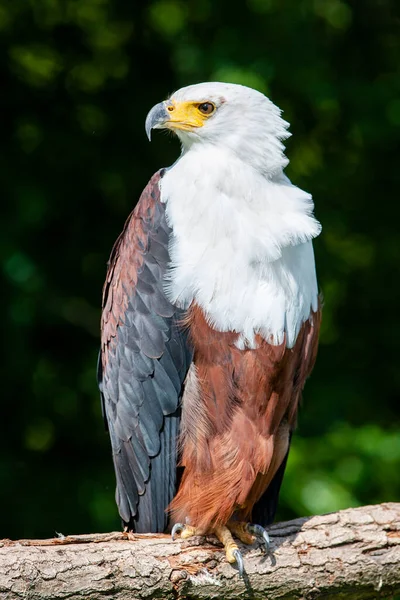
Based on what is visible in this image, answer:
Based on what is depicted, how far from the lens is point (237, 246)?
13.6ft

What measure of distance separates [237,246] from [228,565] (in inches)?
56.8

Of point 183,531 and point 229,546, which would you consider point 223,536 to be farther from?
point 183,531

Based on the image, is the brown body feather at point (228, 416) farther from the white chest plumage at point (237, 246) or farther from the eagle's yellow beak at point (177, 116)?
the eagle's yellow beak at point (177, 116)

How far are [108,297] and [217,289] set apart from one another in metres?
0.79

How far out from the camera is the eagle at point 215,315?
414cm

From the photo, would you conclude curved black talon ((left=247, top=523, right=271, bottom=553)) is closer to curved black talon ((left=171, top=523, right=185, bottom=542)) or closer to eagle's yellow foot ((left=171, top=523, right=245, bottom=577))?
eagle's yellow foot ((left=171, top=523, right=245, bottom=577))

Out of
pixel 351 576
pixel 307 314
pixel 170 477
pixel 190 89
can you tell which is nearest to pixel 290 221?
pixel 307 314

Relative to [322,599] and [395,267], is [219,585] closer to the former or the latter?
[322,599]

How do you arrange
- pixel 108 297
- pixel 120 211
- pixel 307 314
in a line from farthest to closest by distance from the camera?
pixel 120 211
pixel 108 297
pixel 307 314

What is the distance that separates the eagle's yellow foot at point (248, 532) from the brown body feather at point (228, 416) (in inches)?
4.2

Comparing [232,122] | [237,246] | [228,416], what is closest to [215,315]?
[237,246]

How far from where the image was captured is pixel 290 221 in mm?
4211

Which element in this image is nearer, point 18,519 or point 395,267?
point 18,519

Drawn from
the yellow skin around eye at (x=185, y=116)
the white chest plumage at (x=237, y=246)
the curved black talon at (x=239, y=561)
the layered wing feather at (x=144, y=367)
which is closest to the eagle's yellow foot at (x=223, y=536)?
the curved black talon at (x=239, y=561)
